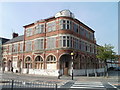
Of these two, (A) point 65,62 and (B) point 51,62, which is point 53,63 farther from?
(A) point 65,62

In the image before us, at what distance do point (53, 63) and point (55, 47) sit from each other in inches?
136

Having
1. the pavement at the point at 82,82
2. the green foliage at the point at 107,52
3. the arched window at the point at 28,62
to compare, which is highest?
the green foliage at the point at 107,52

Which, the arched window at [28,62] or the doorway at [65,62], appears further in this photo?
the arched window at [28,62]

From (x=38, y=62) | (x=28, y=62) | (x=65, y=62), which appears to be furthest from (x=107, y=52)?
(x=28, y=62)

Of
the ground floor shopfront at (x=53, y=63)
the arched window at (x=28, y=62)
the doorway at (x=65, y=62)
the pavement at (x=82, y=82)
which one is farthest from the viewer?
the arched window at (x=28, y=62)

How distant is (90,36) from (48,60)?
17072 millimetres

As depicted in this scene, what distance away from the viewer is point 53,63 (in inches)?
1161

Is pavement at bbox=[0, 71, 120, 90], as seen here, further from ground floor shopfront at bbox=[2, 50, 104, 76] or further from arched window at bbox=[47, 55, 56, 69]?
arched window at bbox=[47, 55, 56, 69]

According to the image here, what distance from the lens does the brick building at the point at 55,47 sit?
28.5 metres

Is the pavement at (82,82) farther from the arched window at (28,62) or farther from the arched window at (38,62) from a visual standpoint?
the arched window at (28,62)

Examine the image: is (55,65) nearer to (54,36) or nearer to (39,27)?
(54,36)

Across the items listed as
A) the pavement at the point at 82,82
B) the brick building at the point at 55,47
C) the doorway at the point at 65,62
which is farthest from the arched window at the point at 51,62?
the pavement at the point at 82,82

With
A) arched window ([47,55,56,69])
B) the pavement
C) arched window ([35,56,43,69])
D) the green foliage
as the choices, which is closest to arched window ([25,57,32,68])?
arched window ([35,56,43,69])

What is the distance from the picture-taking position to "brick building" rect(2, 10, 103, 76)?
93.5ft
